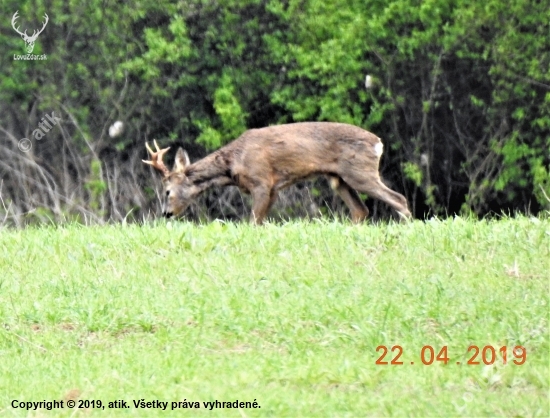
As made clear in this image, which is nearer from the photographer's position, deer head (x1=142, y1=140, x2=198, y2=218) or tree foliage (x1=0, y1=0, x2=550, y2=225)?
deer head (x1=142, y1=140, x2=198, y2=218)

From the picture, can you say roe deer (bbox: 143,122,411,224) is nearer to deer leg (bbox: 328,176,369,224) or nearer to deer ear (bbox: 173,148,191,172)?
deer leg (bbox: 328,176,369,224)

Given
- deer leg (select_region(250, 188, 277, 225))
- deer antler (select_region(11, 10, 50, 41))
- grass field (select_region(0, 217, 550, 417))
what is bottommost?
deer leg (select_region(250, 188, 277, 225))

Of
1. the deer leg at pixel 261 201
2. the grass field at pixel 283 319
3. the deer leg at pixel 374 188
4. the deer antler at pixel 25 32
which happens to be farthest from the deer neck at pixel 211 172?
the deer antler at pixel 25 32

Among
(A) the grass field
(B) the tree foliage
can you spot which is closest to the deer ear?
(B) the tree foliage

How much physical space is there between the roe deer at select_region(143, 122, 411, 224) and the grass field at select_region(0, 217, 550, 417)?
5.24 m

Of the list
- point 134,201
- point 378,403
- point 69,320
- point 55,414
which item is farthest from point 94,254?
point 134,201

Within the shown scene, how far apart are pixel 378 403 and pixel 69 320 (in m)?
2.67

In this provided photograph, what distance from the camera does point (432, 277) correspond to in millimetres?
8250

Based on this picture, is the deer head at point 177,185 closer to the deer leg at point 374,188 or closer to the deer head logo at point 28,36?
the deer leg at point 374,188

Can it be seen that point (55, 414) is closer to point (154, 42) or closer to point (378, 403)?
point (378, 403)

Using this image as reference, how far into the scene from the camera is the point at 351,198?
629 inches

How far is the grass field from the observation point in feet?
20.2

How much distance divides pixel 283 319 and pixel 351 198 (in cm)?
864

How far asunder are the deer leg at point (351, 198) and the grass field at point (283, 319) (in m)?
5.25
